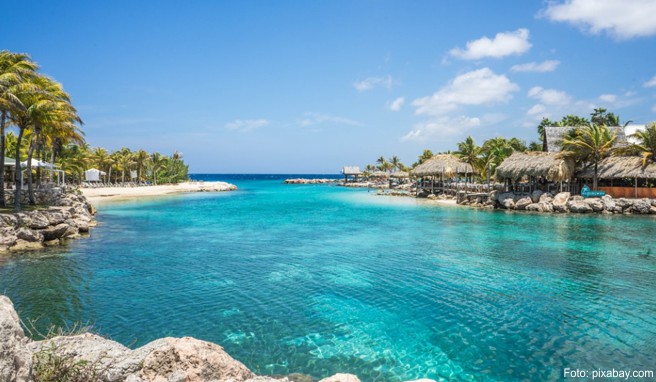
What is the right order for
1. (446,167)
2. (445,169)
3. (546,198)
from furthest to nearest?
(446,167) → (445,169) → (546,198)

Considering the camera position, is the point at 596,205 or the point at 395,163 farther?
the point at 395,163

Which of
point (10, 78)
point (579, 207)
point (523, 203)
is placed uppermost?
point (10, 78)

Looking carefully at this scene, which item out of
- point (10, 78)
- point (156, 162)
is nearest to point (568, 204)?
point (10, 78)

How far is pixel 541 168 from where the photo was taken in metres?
34.1

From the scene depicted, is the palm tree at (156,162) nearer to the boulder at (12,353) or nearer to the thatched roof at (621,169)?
the thatched roof at (621,169)

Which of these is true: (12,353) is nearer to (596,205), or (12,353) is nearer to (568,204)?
(568,204)

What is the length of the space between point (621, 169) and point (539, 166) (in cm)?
615

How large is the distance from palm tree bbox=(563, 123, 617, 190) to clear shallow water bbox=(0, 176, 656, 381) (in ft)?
46.3

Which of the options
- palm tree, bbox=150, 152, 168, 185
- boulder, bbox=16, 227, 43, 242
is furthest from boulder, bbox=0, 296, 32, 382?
palm tree, bbox=150, 152, 168, 185

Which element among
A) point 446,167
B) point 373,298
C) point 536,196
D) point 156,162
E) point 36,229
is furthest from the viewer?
point 156,162

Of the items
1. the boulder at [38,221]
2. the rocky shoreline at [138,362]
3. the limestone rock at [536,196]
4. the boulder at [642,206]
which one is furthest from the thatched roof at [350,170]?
the rocky shoreline at [138,362]

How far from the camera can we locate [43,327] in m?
8.75

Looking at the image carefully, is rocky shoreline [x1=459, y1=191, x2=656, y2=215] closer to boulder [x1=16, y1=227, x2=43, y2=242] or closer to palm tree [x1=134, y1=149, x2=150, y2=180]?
boulder [x1=16, y1=227, x2=43, y2=242]

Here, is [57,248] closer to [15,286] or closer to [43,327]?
[15,286]
